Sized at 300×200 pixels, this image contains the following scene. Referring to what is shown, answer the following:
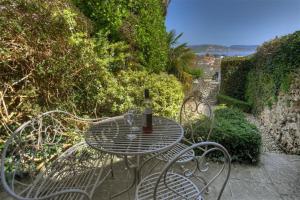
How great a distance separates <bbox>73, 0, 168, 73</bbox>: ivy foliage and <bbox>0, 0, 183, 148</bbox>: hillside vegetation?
2cm

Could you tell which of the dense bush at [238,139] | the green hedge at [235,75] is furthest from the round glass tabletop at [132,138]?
the green hedge at [235,75]

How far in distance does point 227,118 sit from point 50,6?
10.1 ft

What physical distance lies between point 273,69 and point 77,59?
188 inches

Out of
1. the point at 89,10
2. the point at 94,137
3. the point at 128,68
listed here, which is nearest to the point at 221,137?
the point at 94,137

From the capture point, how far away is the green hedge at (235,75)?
903 cm

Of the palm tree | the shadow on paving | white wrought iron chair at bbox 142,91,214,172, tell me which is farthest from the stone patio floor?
the palm tree

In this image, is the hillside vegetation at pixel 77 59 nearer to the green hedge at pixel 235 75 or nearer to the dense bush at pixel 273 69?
the dense bush at pixel 273 69

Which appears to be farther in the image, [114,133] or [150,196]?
[114,133]

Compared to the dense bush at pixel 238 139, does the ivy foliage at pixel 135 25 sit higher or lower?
higher

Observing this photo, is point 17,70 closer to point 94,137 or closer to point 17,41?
point 17,41

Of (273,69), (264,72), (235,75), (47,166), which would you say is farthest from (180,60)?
(47,166)

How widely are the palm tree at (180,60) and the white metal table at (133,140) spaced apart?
238 inches

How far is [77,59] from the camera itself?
3221mm

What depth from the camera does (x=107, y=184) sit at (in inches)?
92.3
